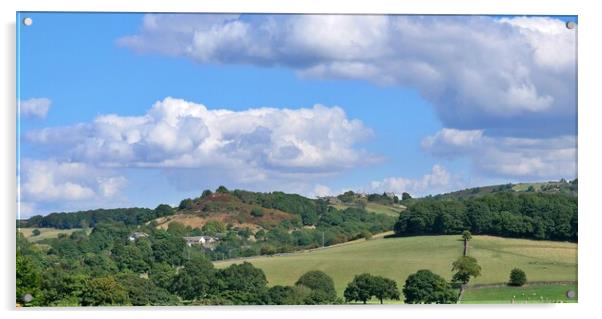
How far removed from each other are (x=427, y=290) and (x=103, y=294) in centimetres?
395

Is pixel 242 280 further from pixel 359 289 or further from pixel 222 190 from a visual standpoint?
pixel 359 289

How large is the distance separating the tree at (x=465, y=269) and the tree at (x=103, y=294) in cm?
405

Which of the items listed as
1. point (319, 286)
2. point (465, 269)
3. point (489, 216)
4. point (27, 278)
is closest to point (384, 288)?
point (319, 286)

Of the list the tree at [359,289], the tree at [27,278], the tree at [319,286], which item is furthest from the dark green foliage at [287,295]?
the tree at [27,278]

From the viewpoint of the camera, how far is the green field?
57.6ft

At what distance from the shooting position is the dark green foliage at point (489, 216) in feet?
58.1

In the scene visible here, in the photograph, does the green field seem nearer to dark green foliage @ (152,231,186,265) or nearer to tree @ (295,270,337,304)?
tree @ (295,270,337,304)

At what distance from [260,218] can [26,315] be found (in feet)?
10.2

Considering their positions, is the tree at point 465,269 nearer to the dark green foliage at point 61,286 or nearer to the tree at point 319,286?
A: the tree at point 319,286

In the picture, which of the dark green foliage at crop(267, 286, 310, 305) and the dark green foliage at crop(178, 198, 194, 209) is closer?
the dark green foliage at crop(267, 286, 310, 305)

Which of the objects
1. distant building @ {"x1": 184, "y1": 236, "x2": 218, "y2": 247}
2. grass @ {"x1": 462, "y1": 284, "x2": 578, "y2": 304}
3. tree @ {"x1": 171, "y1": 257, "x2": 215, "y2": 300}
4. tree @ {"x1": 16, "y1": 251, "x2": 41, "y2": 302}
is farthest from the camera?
distant building @ {"x1": 184, "y1": 236, "x2": 218, "y2": 247}

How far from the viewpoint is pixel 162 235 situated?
17719mm

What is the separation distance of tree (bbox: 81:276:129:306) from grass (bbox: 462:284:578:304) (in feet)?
13.7

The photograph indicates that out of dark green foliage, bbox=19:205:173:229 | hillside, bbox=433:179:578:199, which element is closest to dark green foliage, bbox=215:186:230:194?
dark green foliage, bbox=19:205:173:229
